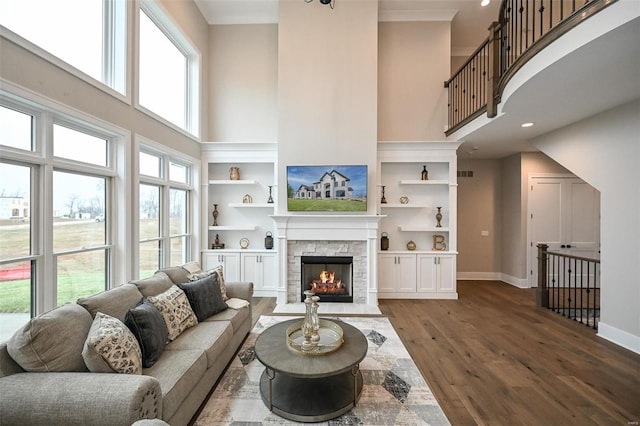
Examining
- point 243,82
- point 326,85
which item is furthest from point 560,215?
point 243,82

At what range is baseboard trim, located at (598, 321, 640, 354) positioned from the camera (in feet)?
9.95

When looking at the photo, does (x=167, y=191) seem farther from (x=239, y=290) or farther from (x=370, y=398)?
(x=370, y=398)

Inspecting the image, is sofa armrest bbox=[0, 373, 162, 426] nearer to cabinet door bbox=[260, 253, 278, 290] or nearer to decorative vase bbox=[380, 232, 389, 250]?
cabinet door bbox=[260, 253, 278, 290]

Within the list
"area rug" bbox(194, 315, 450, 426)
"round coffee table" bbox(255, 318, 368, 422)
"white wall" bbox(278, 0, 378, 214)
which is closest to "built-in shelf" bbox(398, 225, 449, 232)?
"white wall" bbox(278, 0, 378, 214)

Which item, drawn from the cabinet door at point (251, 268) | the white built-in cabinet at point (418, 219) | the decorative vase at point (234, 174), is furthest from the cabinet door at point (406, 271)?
the decorative vase at point (234, 174)

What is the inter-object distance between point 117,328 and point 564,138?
581cm

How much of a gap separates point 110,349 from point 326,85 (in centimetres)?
440

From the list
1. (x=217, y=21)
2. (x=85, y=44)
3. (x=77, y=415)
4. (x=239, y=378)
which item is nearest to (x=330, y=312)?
(x=239, y=378)

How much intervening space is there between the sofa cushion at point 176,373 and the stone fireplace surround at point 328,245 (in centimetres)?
253

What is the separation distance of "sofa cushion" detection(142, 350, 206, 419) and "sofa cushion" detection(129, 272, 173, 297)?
0.64 m

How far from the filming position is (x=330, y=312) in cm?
415

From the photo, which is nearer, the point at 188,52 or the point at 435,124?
the point at 188,52

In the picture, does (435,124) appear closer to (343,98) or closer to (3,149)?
(343,98)

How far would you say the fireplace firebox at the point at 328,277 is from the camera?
4.61 meters
